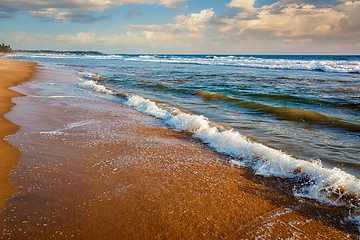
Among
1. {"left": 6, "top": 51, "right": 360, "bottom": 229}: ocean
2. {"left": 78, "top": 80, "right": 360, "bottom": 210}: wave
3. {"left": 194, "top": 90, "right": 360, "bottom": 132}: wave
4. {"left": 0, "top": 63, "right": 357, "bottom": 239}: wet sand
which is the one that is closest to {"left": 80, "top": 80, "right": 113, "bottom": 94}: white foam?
{"left": 6, "top": 51, "right": 360, "bottom": 229}: ocean

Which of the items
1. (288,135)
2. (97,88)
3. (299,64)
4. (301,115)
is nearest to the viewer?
(288,135)

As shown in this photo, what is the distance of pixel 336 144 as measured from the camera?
5.43 meters

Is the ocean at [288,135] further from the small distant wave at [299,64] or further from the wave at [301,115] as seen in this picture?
the small distant wave at [299,64]

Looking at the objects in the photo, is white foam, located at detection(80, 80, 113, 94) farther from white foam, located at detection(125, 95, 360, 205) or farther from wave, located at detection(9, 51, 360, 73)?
wave, located at detection(9, 51, 360, 73)

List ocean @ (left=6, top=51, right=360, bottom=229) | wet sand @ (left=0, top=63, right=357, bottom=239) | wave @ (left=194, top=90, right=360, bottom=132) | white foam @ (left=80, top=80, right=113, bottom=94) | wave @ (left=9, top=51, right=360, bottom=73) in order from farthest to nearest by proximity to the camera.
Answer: wave @ (left=9, top=51, right=360, bottom=73)
white foam @ (left=80, top=80, right=113, bottom=94)
wave @ (left=194, top=90, right=360, bottom=132)
ocean @ (left=6, top=51, right=360, bottom=229)
wet sand @ (left=0, top=63, right=357, bottom=239)

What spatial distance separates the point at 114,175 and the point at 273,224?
7.21 feet

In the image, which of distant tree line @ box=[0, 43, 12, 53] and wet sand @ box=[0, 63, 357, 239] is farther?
distant tree line @ box=[0, 43, 12, 53]

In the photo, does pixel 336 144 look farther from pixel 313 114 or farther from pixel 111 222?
pixel 111 222

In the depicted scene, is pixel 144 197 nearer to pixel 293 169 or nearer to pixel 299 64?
pixel 293 169

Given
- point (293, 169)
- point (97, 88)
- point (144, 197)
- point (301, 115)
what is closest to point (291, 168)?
point (293, 169)

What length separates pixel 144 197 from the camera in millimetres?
2949

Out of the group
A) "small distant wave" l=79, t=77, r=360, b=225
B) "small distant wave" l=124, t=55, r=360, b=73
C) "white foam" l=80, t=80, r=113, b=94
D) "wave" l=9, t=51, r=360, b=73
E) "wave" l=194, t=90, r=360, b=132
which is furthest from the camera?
"wave" l=9, t=51, r=360, b=73

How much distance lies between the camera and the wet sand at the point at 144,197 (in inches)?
94.1

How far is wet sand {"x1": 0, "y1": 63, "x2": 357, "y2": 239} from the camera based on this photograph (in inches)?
94.1
